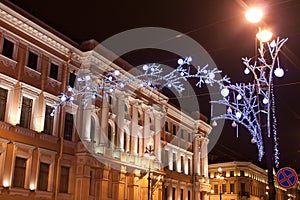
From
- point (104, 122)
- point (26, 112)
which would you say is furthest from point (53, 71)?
point (104, 122)

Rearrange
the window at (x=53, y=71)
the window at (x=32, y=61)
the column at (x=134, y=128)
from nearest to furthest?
1. the window at (x=32, y=61)
2. the window at (x=53, y=71)
3. the column at (x=134, y=128)

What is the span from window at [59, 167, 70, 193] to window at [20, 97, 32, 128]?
3.88 metres

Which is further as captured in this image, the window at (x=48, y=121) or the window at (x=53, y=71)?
the window at (x=53, y=71)

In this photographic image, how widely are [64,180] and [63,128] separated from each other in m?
3.25

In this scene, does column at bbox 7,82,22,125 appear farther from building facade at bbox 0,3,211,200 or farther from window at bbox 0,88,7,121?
window at bbox 0,88,7,121

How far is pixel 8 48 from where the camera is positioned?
2328 centimetres

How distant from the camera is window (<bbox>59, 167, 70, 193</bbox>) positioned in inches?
1024

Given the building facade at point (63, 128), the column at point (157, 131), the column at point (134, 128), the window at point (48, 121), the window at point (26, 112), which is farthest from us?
the column at point (157, 131)

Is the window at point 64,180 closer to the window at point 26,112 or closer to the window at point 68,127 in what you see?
the window at point 68,127

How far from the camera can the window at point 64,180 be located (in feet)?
85.3

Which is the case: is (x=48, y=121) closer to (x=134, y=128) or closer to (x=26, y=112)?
(x=26, y=112)

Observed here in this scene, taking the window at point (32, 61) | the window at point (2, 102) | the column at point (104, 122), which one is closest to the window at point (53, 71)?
the window at point (32, 61)

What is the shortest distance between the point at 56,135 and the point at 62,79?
3679 mm

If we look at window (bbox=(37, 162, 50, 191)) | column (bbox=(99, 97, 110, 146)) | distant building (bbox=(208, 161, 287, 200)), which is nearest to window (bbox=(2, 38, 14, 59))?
window (bbox=(37, 162, 50, 191))
